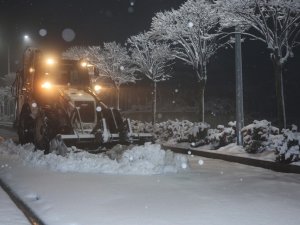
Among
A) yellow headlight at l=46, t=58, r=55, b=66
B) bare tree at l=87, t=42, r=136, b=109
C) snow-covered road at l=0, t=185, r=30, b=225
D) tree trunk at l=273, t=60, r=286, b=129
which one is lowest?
snow-covered road at l=0, t=185, r=30, b=225

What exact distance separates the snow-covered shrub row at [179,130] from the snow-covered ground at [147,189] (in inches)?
178

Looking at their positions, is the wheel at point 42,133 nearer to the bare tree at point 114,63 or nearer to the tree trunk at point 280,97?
the tree trunk at point 280,97

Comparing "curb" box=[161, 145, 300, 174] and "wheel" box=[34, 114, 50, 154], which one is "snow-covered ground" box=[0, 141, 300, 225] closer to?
"curb" box=[161, 145, 300, 174]

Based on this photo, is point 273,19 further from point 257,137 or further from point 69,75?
point 69,75

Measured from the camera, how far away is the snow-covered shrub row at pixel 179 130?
1805cm

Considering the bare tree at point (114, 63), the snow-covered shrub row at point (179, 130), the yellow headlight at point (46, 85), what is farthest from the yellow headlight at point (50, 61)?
the bare tree at point (114, 63)

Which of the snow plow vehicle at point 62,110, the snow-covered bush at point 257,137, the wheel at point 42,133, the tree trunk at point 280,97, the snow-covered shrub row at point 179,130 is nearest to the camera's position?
the snow plow vehicle at point 62,110

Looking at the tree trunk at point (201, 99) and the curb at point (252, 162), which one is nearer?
the curb at point (252, 162)

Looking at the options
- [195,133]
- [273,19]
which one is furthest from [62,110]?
[273,19]

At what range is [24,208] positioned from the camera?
281 inches

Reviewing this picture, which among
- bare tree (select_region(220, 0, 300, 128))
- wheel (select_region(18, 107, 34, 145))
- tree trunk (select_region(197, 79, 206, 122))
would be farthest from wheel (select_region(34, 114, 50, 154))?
tree trunk (select_region(197, 79, 206, 122))

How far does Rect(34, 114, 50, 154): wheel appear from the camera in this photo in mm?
13492

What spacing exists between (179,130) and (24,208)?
12843 millimetres

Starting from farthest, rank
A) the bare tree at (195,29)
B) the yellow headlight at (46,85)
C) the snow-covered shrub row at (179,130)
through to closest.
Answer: the bare tree at (195,29), the snow-covered shrub row at (179,130), the yellow headlight at (46,85)
